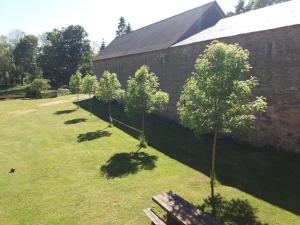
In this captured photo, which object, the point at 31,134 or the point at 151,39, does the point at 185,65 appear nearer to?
the point at 151,39

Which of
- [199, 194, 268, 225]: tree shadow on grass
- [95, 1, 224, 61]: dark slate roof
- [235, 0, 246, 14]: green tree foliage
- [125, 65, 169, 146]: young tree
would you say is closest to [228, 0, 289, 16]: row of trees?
[235, 0, 246, 14]: green tree foliage

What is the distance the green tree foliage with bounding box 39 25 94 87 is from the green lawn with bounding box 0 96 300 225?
51.8m

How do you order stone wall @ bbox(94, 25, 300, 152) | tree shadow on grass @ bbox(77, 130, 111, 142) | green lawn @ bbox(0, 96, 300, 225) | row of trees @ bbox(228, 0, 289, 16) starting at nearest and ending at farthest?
green lawn @ bbox(0, 96, 300, 225), stone wall @ bbox(94, 25, 300, 152), tree shadow on grass @ bbox(77, 130, 111, 142), row of trees @ bbox(228, 0, 289, 16)

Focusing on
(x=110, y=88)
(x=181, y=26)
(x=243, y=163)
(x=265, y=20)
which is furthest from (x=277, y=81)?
(x=110, y=88)

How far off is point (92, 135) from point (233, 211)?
50.5 ft

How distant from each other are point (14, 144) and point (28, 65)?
65.7 m

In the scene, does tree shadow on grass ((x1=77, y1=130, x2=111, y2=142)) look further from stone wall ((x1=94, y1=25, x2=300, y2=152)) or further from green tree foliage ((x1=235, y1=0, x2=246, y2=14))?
green tree foliage ((x1=235, y1=0, x2=246, y2=14))

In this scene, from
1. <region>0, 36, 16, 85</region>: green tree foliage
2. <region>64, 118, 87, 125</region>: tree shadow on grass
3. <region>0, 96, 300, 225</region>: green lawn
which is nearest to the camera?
<region>0, 96, 300, 225</region>: green lawn

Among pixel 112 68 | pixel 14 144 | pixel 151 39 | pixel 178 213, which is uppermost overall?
pixel 151 39

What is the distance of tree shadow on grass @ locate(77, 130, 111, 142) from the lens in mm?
23062

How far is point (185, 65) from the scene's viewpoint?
82.3 ft

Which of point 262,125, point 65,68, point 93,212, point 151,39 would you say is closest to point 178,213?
point 93,212

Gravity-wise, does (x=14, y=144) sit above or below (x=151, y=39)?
below

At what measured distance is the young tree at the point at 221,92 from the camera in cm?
1098
